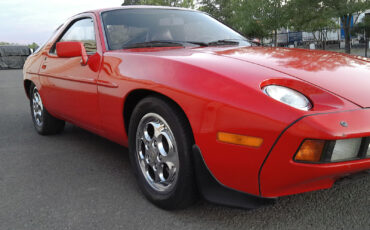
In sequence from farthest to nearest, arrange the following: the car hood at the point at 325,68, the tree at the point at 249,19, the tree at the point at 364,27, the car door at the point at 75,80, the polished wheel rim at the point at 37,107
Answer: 1. the tree at the point at 249,19
2. the tree at the point at 364,27
3. the polished wheel rim at the point at 37,107
4. the car door at the point at 75,80
5. the car hood at the point at 325,68

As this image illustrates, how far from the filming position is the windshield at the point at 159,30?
3.00m

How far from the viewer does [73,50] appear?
3.00 m

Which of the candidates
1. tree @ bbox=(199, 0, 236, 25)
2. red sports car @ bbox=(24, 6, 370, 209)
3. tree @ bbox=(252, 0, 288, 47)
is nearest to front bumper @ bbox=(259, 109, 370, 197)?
red sports car @ bbox=(24, 6, 370, 209)

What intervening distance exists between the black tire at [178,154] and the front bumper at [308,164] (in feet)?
1.47

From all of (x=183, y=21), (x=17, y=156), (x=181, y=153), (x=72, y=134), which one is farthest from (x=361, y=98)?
(x=72, y=134)

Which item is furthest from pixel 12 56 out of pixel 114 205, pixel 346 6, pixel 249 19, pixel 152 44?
pixel 114 205

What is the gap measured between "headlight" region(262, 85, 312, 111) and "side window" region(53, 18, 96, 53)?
1715 mm

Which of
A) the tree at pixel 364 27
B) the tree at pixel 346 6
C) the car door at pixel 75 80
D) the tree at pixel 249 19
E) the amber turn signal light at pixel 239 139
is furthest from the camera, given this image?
the tree at pixel 249 19

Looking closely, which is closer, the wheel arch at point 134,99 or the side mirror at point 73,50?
the wheel arch at point 134,99

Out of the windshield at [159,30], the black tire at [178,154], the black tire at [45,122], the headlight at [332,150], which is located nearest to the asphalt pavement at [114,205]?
the black tire at [178,154]

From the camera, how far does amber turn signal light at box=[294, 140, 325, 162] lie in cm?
167

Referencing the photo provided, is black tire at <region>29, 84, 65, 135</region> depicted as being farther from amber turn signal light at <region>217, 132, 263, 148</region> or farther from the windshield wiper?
amber turn signal light at <region>217, 132, 263, 148</region>

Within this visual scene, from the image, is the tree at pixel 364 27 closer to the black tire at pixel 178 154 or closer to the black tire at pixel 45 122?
the black tire at pixel 45 122

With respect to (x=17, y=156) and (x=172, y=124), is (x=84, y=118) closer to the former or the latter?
(x=17, y=156)
